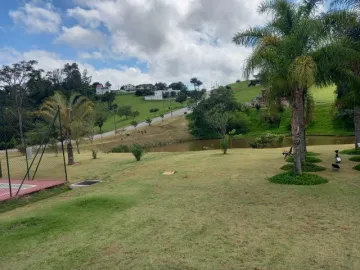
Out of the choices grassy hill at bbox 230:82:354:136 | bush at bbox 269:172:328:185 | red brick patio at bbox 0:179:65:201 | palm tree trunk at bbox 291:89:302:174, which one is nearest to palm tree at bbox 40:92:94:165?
red brick patio at bbox 0:179:65:201

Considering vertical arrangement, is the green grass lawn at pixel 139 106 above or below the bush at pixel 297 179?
above

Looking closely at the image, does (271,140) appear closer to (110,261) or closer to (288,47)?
(288,47)

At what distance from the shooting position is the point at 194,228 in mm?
7352

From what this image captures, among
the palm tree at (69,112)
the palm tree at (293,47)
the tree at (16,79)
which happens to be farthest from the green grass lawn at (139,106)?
the palm tree at (293,47)

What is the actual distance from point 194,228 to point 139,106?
8415 cm

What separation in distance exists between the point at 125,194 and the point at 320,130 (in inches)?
1616

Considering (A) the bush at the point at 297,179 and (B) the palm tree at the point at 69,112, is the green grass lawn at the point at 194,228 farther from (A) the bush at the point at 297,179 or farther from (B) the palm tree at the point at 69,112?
(B) the palm tree at the point at 69,112

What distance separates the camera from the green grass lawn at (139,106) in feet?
228

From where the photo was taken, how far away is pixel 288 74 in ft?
36.1

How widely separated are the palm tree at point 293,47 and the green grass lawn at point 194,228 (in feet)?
10.3

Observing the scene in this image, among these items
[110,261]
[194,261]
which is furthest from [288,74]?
[110,261]

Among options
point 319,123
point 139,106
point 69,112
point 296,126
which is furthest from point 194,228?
point 139,106

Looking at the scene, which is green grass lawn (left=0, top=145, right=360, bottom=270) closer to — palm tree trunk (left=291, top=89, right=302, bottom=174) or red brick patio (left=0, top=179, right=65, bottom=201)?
red brick patio (left=0, top=179, right=65, bottom=201)

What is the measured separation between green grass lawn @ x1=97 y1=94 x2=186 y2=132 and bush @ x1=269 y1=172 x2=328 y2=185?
55.4m
